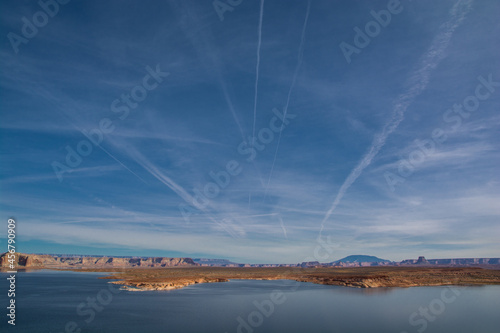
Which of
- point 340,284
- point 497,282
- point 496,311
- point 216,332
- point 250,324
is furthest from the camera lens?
point 497,282

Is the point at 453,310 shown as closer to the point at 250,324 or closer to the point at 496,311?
the point at 496,311

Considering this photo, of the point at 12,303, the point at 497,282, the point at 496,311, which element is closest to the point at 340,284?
the point at 496,311

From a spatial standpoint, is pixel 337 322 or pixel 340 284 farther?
pixel 340 284

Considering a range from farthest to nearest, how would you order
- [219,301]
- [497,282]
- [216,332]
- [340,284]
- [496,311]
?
[497,282], [340,284], [219,301], [496,311], [216,332]

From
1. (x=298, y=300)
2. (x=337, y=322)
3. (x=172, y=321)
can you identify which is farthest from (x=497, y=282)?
(x=172, y=321)

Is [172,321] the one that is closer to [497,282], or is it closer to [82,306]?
[82,306]

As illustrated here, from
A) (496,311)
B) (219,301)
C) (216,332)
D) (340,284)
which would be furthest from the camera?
(340,284)

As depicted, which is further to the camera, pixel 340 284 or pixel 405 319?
pixel 340 284

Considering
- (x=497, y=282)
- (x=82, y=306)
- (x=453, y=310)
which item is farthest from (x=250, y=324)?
(x=497, y=282)

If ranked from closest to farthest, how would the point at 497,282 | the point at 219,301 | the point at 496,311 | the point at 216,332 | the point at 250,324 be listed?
the point at 216,332 → the point at 250,324 → the point at 496,311 → the point at 219,301 → the point at 497,282
